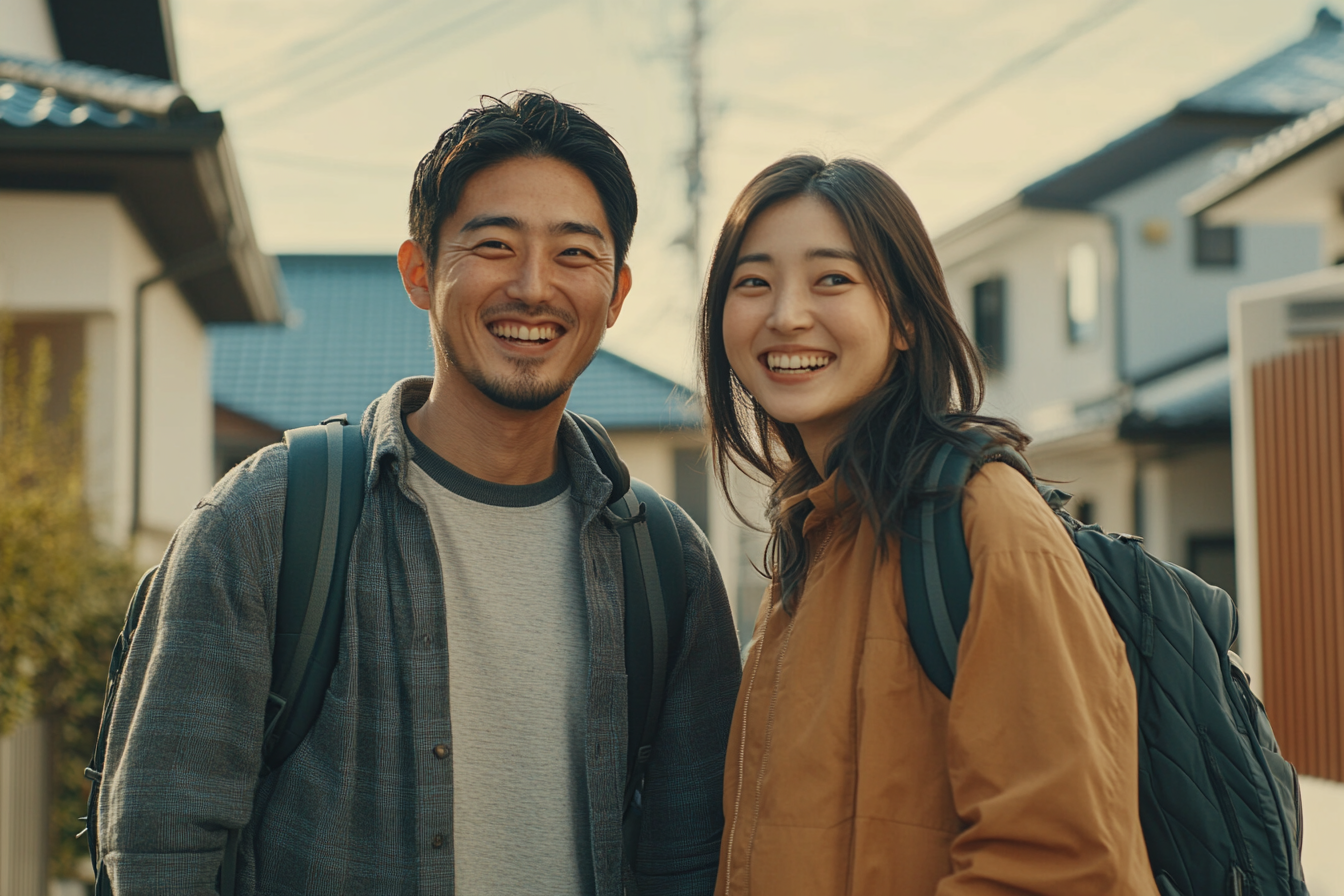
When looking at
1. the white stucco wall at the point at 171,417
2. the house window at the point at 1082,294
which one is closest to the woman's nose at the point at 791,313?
the white stucco wall at the point at 171,417

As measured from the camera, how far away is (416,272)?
9.02 feet

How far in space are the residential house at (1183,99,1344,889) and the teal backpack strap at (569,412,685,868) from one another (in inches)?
241

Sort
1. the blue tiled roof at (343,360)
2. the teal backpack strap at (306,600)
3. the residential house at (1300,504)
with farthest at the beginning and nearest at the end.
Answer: the blue tiled roof at (343,360) < the residential house at (1300,504) < the teal backpack strap at (306,600)

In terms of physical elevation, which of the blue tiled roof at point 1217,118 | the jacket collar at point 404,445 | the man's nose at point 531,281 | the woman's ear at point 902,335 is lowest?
the jacket collar at point 404,445

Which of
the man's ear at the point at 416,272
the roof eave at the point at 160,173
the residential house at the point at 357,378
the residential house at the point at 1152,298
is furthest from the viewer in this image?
the residential house at the point at 357,378

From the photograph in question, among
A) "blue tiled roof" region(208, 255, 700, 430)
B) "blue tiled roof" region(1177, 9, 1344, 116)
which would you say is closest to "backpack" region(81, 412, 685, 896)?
"blue tiled roof" region(1177, 9, 1344, 116)

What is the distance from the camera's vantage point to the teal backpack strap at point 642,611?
265 cm

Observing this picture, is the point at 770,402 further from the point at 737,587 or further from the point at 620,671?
the point at 737,587

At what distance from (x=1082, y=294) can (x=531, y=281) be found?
16429 millimetres

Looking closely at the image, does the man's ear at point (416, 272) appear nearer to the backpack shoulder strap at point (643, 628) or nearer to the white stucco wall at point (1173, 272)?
the backpack shoulder strap at point (643, 628)

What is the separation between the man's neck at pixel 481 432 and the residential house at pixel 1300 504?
21.1ft

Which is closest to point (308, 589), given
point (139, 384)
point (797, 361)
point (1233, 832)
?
point (797, 361)

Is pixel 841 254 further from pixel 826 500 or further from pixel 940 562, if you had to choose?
pixel 940 562

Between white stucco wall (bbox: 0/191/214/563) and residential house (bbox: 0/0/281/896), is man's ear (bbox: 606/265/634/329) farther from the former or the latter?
white stucco wall (bbox: 0/191/214/563)
